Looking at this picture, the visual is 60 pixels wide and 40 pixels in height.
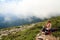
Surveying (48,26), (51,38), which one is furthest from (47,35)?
(48,26)

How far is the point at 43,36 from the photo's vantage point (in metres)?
59.8

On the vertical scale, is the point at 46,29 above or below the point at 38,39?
above

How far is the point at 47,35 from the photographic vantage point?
58.3 metres

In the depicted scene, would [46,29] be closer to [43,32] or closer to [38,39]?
[43,32]

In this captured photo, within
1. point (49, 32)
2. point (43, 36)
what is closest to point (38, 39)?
point (43, 36)

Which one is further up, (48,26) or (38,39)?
(48,26)

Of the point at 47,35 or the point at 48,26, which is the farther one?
the point at 47,35

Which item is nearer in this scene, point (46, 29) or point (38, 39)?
point (46, 29)

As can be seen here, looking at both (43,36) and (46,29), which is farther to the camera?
(43,36)

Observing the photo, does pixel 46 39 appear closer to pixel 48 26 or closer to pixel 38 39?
pixel 38 39

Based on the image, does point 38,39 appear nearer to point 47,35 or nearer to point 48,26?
point 47,35

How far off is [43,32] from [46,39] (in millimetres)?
2789

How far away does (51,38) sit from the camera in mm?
58500

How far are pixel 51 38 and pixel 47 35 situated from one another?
4.89 ft
